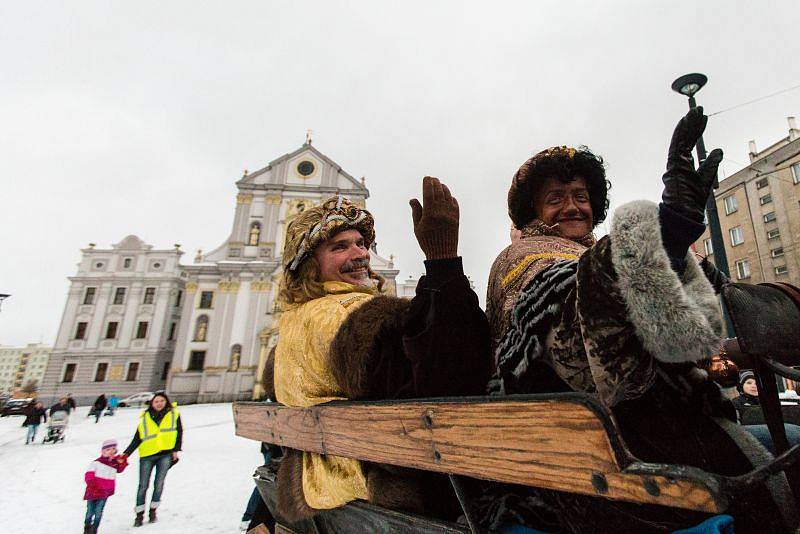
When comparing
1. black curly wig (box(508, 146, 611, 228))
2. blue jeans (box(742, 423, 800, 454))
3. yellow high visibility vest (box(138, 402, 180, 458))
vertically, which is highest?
black curly wig (box(508, 146, 611, 228))

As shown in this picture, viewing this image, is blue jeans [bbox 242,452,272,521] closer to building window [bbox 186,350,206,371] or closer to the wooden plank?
the wooden plank

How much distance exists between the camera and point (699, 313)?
0.86 metres

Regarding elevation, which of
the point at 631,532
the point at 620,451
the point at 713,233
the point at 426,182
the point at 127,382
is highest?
the point at 713,233

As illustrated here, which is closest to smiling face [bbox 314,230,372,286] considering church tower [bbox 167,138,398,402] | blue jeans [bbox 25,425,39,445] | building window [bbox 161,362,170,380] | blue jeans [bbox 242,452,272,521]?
blue jeans [bbox 242,452,272,521]

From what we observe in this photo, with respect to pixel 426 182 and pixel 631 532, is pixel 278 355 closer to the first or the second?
pixel 426 182

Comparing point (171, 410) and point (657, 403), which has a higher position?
point (657, 403)

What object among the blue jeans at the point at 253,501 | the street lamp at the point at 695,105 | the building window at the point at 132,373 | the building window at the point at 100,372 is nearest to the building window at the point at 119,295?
the building window at the point at 100,372

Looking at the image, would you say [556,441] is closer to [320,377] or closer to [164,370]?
[320,377]

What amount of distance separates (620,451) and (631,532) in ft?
1.66

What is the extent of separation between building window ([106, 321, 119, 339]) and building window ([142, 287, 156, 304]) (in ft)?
8.17

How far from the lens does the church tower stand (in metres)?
26.1

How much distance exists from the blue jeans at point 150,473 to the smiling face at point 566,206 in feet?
19.1

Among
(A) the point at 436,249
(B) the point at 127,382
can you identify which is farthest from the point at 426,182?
(B) the point at 127,382

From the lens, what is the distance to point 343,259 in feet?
7.58
